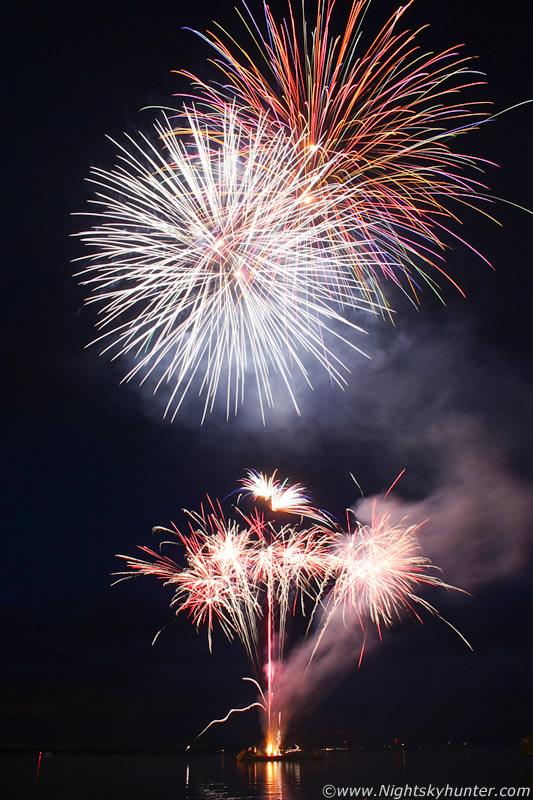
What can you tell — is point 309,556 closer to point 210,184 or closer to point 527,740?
point 210,184

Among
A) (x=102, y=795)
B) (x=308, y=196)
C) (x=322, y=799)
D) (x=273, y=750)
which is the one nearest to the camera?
(x=308, y=196)

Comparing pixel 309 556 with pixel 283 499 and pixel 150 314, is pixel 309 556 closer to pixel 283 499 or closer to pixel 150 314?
pixel 283 499

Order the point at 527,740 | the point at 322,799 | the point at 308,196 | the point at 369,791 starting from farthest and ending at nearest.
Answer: the point at 527,740, the point at 369,791, the point at 322,799, the point at 308,196

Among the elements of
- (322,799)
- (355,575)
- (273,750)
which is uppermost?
(355,575)

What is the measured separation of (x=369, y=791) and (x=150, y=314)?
33665 millimetres

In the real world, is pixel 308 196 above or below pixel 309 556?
above

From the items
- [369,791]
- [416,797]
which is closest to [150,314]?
[416,797]

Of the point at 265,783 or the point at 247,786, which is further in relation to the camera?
the point at 265,783

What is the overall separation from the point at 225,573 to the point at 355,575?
6.10 metres

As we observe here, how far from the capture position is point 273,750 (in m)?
51.6

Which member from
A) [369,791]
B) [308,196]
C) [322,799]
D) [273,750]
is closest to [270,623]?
[322,799]

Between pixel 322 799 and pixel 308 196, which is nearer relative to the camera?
pixel 308 196

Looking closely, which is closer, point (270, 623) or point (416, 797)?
point (416, 797)

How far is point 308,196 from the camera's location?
16281 millimetres
